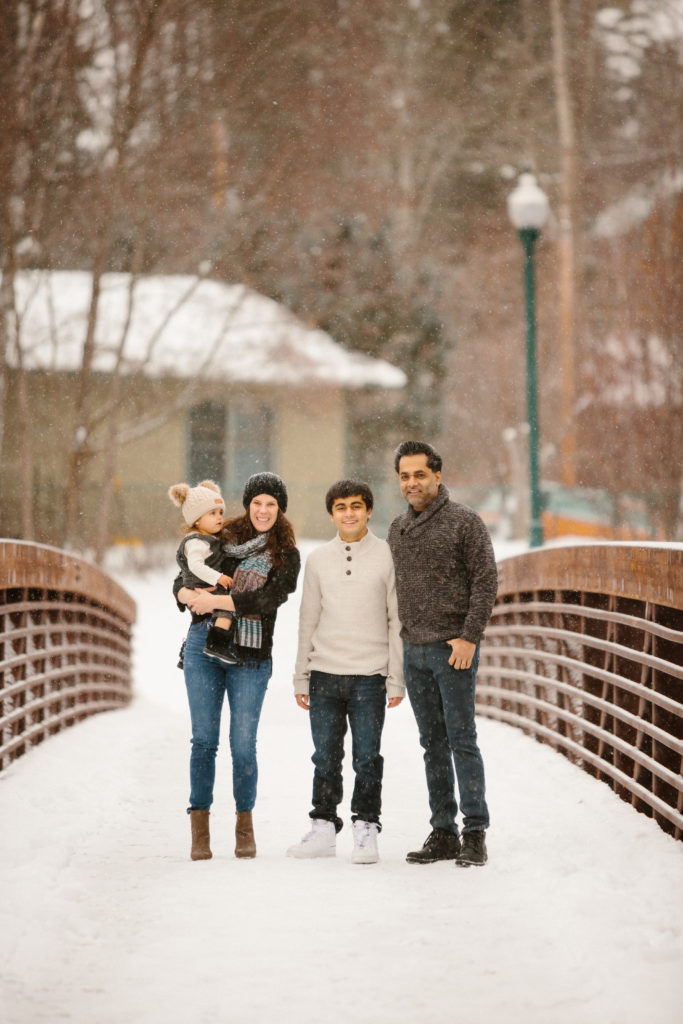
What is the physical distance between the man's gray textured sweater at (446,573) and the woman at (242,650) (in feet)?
1.61

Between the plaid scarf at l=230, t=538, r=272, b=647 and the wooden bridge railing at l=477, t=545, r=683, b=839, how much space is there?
1.61 meters

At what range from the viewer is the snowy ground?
13.0 ft

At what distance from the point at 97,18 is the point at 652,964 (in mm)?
15576

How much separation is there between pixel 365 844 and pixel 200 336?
19.3m

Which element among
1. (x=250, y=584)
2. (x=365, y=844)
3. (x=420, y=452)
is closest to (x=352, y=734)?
(x=365, y=844)

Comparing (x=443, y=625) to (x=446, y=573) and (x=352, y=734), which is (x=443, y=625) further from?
(x=352, y=734)

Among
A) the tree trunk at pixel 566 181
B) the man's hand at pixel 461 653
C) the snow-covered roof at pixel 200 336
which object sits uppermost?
the tree trunk at pixel 566 181

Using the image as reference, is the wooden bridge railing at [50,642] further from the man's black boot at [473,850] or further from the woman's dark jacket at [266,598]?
the man's black boot at [473,850]

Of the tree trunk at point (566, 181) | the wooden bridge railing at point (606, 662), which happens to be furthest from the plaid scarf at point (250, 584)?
the tree trunk at point (566, 181)

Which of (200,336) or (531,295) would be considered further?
(200,336)

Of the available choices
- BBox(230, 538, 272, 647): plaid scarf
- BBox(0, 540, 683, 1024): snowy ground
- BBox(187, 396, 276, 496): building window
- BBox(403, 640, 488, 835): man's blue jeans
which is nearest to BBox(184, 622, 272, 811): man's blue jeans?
BBox(230, 538, 272, 647): plaid scarf

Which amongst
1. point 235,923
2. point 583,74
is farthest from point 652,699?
point 583,74

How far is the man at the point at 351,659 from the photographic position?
5.73 meters

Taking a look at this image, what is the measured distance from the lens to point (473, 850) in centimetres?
561
